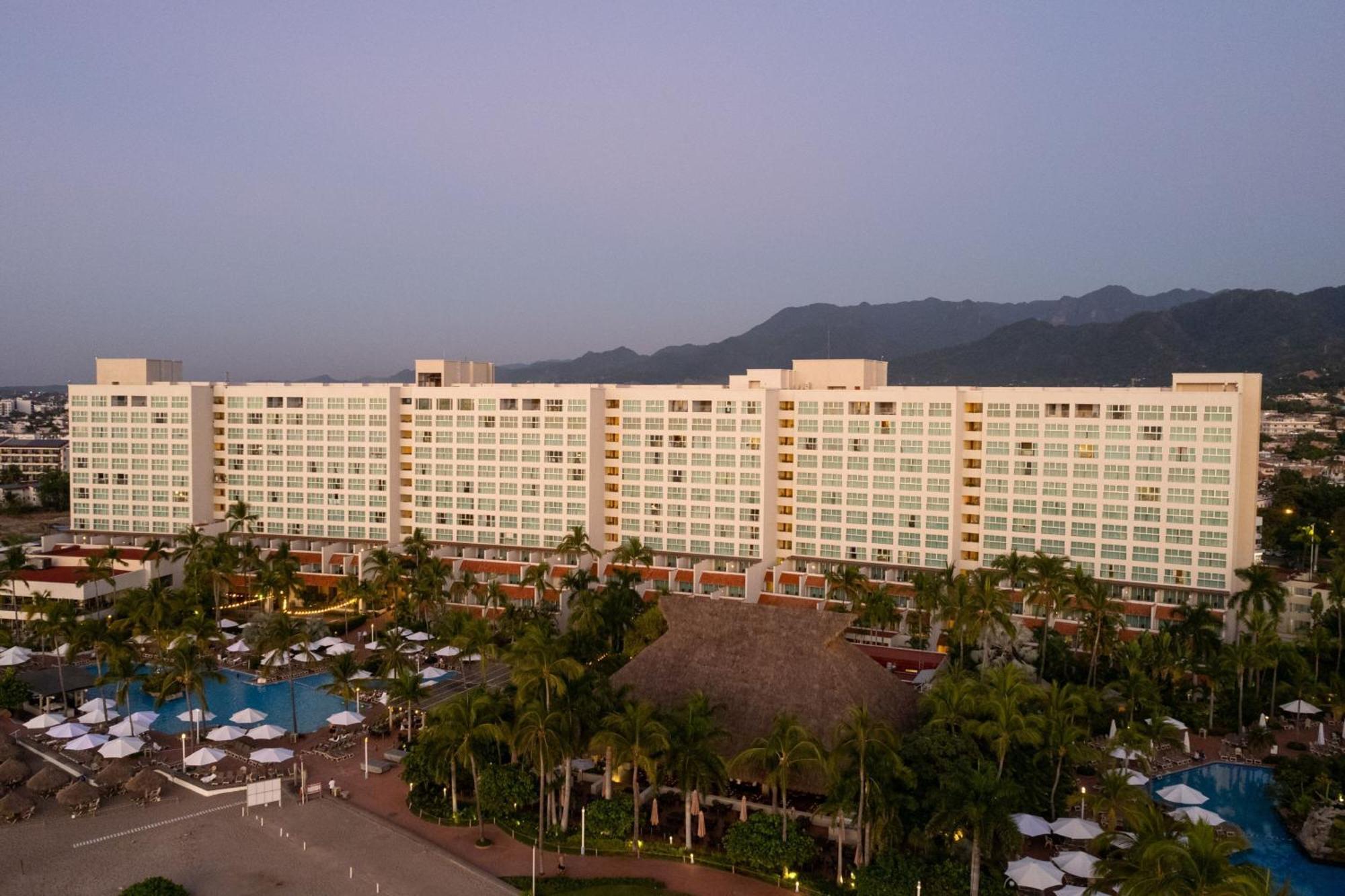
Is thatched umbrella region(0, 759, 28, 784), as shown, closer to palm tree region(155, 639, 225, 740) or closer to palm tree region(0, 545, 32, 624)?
palm tree region(155, 639, 225, 740)

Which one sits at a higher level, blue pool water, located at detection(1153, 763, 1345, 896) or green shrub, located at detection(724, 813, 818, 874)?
green shrub, located at detection(724, 813, 818, 874)

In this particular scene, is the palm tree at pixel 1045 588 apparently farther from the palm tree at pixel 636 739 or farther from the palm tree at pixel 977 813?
the palm tree at pixel 636 739

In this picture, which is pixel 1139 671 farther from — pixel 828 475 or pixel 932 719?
pixel 828 475

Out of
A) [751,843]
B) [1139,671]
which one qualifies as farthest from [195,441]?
[1139,671]

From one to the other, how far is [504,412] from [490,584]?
17.8 m

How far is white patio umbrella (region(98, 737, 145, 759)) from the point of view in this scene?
4375cm

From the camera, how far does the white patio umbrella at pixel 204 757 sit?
43.3 m

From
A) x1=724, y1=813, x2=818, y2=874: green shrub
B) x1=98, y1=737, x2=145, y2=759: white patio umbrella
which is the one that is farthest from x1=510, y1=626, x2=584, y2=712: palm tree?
x1=98, y1=737, x2=145, y2=759: white patio umbrella

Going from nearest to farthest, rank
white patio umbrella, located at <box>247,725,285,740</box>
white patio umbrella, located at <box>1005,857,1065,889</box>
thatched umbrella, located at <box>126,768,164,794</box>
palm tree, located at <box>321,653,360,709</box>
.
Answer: white patio umbrella, located at <box>1005,857,1065,889</box> → thatched umbrella, located at <box>126,768,164,794</box> → white patio umbrella, located at <box>247,725,285,740</box> → palm tree, located at <box>321,653,360,709</box>

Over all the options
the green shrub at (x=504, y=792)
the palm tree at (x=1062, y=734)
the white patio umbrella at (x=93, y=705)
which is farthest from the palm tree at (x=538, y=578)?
the palm tree at (x=1062, y=734)

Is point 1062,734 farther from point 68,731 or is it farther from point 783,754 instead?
point 68,731

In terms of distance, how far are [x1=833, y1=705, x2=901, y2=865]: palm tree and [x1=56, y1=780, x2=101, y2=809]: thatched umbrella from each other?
30.9m

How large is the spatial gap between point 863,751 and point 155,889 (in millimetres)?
24914

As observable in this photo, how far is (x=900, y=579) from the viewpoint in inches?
2820
